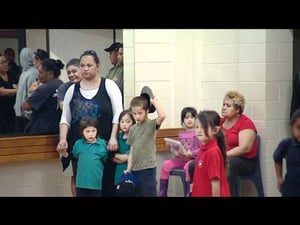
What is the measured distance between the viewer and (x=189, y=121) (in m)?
4.04

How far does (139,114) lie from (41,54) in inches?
27.5

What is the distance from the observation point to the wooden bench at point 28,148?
3.78 m

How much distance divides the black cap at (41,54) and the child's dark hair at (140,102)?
1.95ft

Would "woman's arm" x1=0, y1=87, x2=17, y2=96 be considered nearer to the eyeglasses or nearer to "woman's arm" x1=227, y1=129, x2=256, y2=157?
the eyeglasses

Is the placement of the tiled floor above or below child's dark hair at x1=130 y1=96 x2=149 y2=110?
below

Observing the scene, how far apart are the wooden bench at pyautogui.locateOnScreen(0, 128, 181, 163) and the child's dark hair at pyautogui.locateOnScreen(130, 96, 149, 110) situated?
51cm

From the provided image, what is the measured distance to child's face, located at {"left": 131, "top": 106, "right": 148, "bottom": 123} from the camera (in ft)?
12.7

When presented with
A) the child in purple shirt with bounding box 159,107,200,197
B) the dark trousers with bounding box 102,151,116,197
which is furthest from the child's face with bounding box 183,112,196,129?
the dark trousers with bounding box 102,151,116,197

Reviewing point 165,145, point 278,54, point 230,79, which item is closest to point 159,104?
point 165,145

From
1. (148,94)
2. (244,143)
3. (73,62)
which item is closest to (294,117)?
(244,143)

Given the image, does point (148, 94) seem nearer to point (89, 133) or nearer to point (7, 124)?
point (89, 133)

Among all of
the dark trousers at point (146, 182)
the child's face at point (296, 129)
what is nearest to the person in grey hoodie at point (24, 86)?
the dark trousers at point (146, 182)
